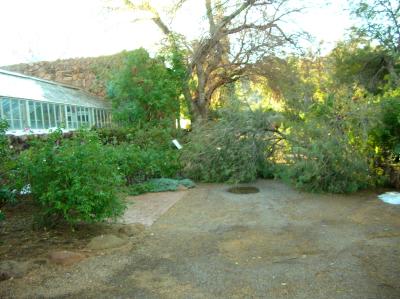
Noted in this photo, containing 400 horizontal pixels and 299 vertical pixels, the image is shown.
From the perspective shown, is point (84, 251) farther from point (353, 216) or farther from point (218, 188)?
point (218, 188)

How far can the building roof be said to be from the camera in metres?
11.4

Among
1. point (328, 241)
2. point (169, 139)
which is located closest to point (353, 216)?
point (328, 241)

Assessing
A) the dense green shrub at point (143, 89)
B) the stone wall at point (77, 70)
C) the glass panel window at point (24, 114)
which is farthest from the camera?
the stone wall at point (77, 70)

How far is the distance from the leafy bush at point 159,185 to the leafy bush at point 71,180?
11.7 feet

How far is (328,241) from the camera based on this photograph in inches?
219

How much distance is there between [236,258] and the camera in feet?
16.3

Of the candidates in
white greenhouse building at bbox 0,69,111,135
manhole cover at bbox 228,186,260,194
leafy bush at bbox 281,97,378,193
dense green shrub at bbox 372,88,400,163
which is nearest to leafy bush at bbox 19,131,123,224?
white greenhouse building at bbox 0,69,111,135

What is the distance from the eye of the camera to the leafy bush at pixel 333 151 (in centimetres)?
885

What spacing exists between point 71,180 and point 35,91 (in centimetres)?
840

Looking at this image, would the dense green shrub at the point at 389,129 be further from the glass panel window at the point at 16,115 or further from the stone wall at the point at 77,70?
the stone wall at the point at 77,70

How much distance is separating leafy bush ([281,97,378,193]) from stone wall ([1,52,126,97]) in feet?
42.7

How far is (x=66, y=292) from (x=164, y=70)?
40.8 ft

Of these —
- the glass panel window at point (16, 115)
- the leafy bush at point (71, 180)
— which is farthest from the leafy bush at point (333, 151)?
the glass panel window at point (16, 115)

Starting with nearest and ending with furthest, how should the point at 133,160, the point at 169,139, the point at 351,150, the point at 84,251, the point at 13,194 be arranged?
the point at 84,251, the point at 13,194, the point at 351,150, the point at 133,160, the point at 169,139
